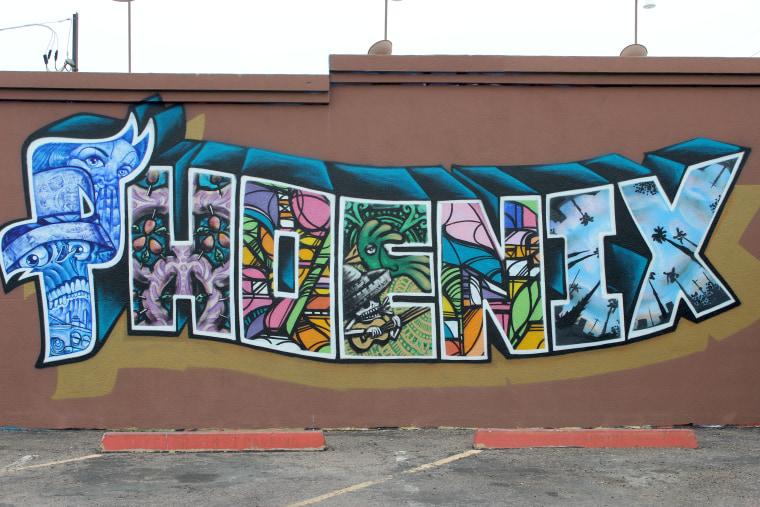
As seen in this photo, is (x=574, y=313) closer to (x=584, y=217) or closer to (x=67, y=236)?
(x=584, y=217)

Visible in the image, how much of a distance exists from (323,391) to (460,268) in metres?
2.04

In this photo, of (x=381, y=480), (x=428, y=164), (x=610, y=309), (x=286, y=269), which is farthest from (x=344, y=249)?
(x=610, y=309)

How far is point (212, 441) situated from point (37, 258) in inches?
113

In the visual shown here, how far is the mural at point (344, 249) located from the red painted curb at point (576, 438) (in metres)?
1.01

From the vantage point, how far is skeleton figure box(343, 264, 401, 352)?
7332mm

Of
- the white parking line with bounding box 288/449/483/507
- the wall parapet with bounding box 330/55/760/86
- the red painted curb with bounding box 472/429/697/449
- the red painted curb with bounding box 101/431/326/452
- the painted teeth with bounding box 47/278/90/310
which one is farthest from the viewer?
the wall parapet with bounding box 330/55/760/86

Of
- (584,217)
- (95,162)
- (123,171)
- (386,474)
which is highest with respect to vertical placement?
(95,162)

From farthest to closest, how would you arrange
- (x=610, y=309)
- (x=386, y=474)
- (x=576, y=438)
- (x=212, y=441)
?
(x=610, y=309), (x=576, y=438), (x=212, y=441), (x=386, y=474)

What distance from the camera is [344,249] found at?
7.34 metres

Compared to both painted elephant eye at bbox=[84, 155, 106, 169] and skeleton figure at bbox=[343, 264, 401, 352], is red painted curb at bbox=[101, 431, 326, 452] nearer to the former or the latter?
skeleton figure at bbox=[343, 264, 401, 352]

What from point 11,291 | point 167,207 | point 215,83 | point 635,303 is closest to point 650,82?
point 635,303

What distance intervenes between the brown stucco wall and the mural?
0.56 ft

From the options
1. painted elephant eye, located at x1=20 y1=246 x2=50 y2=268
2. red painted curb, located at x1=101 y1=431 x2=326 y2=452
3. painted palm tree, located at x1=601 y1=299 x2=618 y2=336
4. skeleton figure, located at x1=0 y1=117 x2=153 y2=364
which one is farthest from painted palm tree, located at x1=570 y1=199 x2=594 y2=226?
painted elephant eye, located at x1=20 y1=246 x2=50 y2=268

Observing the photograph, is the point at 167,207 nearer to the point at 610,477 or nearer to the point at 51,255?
the point at 51,255
